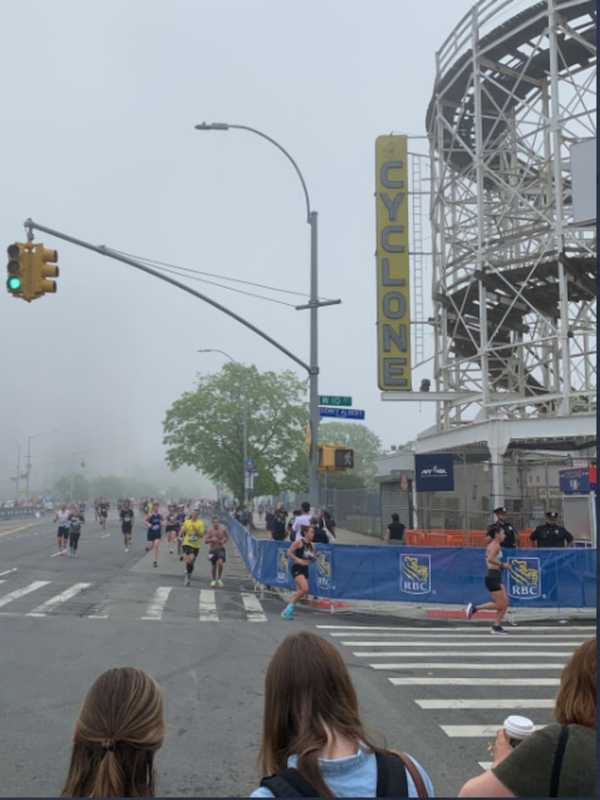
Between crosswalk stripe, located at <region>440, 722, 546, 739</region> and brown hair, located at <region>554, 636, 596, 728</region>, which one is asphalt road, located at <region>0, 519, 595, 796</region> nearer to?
crosswalk stripe, located at <region>440, 722, 546, 739</region>

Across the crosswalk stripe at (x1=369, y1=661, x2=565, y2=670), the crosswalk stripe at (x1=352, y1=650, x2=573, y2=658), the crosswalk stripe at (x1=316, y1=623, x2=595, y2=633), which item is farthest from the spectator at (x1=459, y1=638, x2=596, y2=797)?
the crosswalk stripe at (x1=316, y1=623, x2=595, y2=633)

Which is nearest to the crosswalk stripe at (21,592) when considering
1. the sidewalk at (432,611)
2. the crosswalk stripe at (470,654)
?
the sidewalk at (432,611)

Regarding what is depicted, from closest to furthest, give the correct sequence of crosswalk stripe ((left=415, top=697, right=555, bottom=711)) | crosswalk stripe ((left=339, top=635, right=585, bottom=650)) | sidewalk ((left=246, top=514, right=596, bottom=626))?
crosswalk stripe ((left=415, top=697, right=555, bottom=711)) → crosswalk stripe ((left=339, top=635, right=585, bottom=650)) → sidewalk ((left=246, top=514, right=596, bottom=626))

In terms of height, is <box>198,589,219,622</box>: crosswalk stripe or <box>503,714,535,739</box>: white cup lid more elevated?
<box>503,714,535,739</box>: white cup lid

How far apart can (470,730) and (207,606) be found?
938 cm

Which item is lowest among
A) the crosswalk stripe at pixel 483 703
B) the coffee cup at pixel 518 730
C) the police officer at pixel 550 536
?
the crosswalk stripe at pixel 483 703

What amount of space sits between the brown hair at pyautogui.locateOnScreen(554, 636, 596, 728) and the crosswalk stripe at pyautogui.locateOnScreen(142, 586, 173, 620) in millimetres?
11746

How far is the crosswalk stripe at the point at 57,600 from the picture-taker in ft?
47.1

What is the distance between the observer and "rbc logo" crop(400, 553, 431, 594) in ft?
53.8

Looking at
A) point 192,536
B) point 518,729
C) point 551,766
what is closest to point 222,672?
point 518,729

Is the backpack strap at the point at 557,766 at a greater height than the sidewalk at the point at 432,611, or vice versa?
the backpack strap at the point at 557,766

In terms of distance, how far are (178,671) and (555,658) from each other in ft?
17.0

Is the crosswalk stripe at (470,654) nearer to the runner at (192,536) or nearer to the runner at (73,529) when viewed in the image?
the runner at (192,536)

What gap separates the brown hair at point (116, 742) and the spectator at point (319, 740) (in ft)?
1.35
